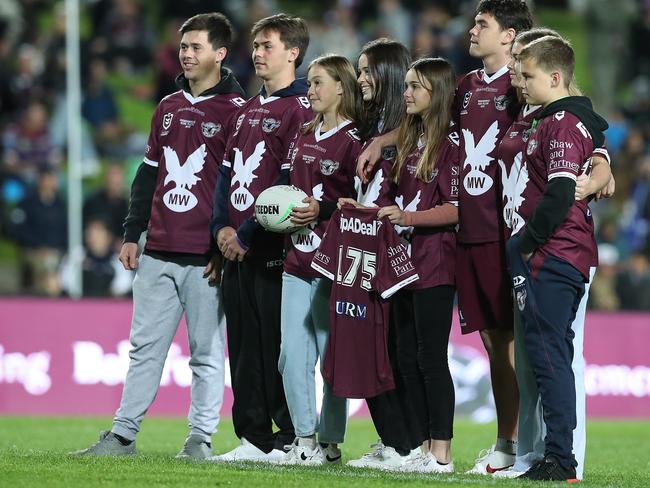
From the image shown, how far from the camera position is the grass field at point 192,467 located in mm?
6279

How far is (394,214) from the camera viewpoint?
7.02 metres

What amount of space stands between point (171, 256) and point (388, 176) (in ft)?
4.65

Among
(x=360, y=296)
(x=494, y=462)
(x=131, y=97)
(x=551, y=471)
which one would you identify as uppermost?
(x=131, y=97)

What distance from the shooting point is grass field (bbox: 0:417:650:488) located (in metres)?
6.28

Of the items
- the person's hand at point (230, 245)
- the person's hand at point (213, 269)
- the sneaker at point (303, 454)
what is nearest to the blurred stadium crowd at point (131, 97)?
the person's hand at point (213, 269)

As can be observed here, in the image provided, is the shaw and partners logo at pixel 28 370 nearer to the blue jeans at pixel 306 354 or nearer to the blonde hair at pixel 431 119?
the blue jeans at pixel 306 354

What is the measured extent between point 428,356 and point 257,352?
3.60 ft

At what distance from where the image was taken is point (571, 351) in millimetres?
6676

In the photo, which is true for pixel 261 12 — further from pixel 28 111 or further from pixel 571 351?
pixel 571 351

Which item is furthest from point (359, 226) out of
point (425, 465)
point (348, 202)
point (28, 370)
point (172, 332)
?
point (28, 370)

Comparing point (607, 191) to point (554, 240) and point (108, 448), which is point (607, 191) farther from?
point (108, 448)

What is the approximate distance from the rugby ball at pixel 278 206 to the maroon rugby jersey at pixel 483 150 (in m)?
0.90

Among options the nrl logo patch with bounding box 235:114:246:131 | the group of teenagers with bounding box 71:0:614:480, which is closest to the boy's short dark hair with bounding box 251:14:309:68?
the group of teenagers with bounding box 71:0:614:480

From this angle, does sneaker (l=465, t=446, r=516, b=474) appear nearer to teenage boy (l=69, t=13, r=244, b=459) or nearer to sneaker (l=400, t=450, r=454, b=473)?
sneaker (l=400, t=450, r=454, b=473)
